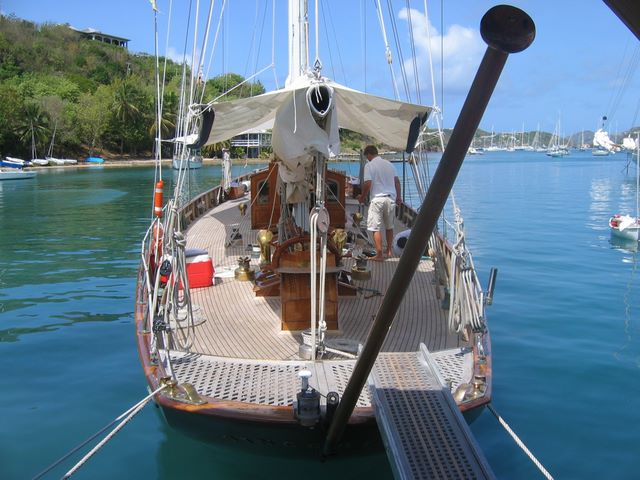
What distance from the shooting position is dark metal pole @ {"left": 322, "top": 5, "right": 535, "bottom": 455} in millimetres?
1927

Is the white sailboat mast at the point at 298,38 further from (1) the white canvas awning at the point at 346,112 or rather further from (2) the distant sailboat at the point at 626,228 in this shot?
(2) the distant sailboat at the point at 626,228

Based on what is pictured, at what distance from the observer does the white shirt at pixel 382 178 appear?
9.05 m

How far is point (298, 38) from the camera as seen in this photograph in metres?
8.36

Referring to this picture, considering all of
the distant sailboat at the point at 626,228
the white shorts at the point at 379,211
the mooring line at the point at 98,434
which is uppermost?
the white shorts at the point at 379,211

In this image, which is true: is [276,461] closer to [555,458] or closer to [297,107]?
[555,458]

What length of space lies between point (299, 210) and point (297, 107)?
6.23 ft

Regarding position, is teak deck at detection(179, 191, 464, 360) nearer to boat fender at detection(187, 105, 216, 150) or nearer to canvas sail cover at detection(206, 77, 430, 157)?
canvas sail cover at detection(206, 77, 430, 157)

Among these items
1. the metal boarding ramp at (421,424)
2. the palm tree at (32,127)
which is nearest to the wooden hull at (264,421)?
the metal boarding ramp at (421,424)

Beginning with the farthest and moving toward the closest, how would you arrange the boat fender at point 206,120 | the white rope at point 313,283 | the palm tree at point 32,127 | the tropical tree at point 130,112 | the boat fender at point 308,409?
the tropical tree at point 130,112 → the palm tree at point 32,127 → the boat fender at point 206,120 → the white rope at point 313,283 → the boat fender at point 308,409

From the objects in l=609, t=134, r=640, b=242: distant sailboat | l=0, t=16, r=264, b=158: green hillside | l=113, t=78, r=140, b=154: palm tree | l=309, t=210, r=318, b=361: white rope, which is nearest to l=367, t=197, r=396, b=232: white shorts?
l=309, t=210, r=318, b=361: white rope

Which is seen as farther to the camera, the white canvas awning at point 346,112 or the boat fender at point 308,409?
the white canvas awning at point 346,112

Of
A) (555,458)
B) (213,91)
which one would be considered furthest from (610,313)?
(213,91)

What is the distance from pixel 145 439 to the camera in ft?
20.4

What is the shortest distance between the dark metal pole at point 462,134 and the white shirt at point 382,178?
6033 mm
